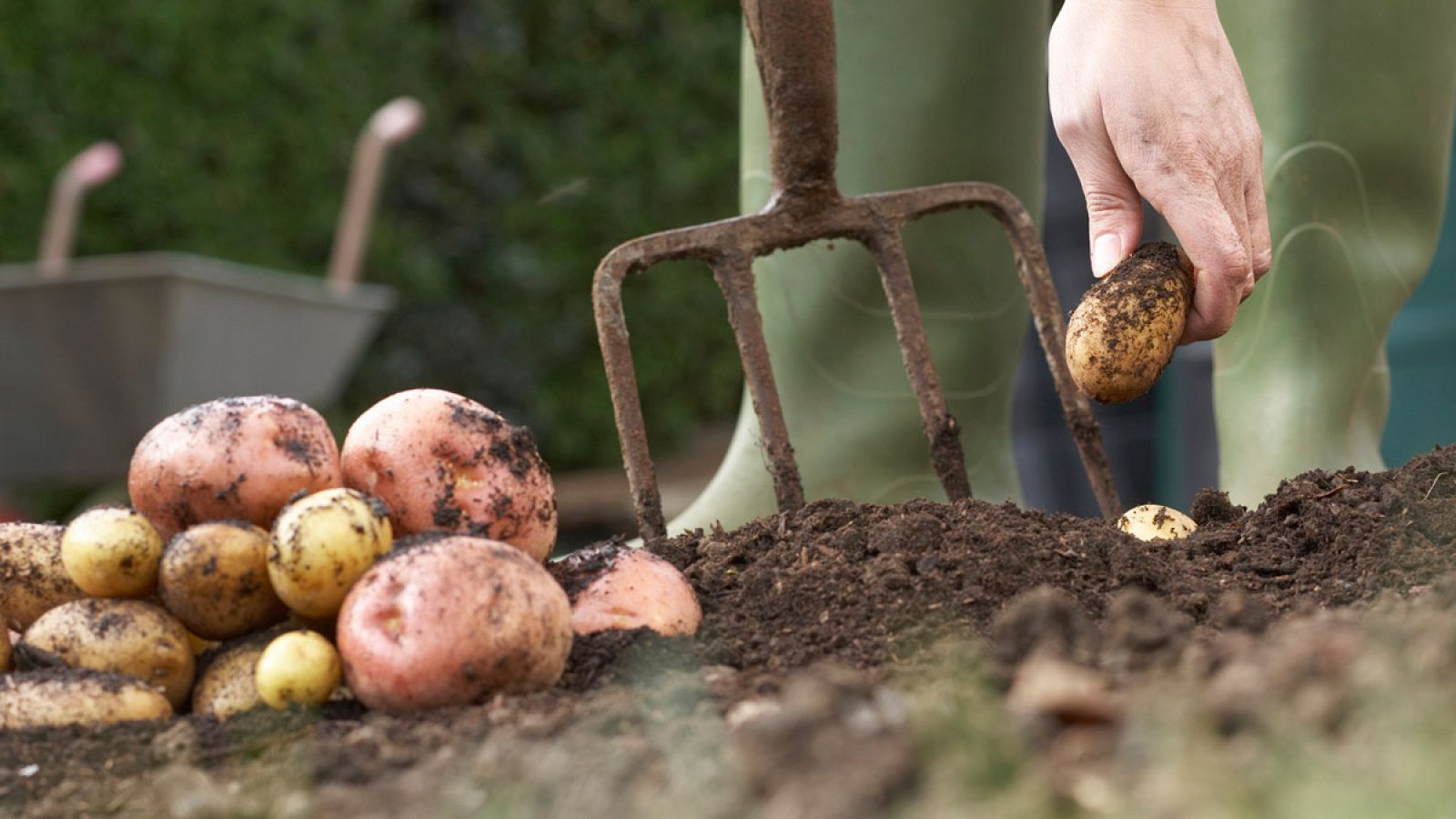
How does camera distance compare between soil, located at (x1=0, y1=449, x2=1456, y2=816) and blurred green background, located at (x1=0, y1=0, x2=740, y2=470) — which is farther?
blurred green background, located at (x1=0, y1=0, x2=740, y2=470)

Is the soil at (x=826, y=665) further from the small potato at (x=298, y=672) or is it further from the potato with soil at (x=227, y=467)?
the potato with soil at (x=227, y=467)

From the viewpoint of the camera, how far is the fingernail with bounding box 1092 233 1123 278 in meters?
1.92

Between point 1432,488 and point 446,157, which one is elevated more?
point 446,157

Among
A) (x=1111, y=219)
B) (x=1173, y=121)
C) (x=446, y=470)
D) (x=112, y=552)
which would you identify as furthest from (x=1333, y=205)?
(x=112, y=552)

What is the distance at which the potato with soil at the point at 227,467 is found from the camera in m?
1.45

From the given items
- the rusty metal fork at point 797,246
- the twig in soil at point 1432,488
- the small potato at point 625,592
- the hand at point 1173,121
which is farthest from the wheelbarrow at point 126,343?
the twig in soil at point 1432,488

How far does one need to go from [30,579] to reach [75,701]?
249mm

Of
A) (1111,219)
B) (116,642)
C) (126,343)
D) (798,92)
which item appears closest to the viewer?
(116,642)

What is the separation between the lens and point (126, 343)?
3799mm

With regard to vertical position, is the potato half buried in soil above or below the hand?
below

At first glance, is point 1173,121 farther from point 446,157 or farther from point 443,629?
point 446,157

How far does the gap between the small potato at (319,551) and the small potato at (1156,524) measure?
1.03 metres

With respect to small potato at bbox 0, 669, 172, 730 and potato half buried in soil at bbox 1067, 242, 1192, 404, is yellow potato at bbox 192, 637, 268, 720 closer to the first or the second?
small potato at bbox 0, 669, 172, 730

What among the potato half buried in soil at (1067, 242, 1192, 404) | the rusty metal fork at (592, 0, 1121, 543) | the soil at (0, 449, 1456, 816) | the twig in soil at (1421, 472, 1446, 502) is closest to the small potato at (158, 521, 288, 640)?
the soil at (0, 449, 1456, 816)
